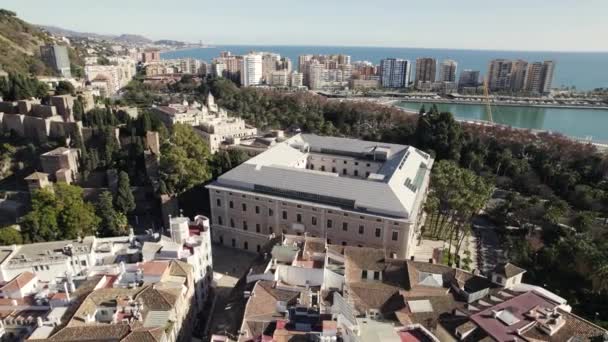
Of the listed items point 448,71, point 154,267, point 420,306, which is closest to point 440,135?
point 420,306

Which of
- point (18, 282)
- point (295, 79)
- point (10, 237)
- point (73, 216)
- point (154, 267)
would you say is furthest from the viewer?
point (295, 79)

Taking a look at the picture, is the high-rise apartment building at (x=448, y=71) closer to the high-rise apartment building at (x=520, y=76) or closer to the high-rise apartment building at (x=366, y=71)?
the high-rise apartment building at (x=520, y=76)

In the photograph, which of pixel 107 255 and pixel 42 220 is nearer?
pixel 107 255

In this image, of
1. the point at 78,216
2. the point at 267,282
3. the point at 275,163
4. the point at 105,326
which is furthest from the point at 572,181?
the point at 78,216

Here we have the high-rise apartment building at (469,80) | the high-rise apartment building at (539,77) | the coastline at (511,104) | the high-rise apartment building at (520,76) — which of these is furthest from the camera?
the high-rise apartment building at (469,80)

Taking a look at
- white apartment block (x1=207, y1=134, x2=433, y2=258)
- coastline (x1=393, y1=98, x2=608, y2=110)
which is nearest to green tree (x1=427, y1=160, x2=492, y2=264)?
white apartment block (x1=207, y1=134, x2=433, y2=258)

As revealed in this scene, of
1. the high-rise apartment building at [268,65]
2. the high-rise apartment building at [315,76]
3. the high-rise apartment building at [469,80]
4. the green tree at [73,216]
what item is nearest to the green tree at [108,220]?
the green tree at [73,216]

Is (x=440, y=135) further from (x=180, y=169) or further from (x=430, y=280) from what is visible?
(x=180, y=169)
